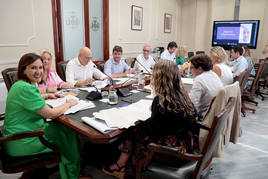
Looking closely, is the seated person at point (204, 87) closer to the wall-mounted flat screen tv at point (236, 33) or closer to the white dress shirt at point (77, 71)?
the white dress shirt at point (77, 71)

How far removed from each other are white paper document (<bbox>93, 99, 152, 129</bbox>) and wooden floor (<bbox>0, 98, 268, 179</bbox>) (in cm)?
67

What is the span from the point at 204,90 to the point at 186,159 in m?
0.81

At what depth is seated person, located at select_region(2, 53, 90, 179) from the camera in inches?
53.3

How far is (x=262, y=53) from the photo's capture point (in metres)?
5.63

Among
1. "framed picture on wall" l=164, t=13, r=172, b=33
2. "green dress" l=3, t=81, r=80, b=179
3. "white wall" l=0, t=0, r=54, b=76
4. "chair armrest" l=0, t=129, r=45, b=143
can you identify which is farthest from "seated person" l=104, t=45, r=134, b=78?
"framed picture on wall" l=164, t=13, r=172, b=33

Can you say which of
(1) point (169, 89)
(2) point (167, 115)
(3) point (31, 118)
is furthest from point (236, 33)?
(3) point (31, 118)

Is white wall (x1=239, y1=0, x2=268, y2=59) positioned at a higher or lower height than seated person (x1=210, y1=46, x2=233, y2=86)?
higher

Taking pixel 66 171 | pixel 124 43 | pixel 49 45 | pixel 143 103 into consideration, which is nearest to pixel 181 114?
pixel 143 103

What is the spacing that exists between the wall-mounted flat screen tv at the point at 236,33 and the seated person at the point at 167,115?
530cm

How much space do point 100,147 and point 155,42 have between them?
439cm

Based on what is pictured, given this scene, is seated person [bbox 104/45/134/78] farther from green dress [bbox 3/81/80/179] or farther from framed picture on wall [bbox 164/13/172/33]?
framed picture on wall [bbox 164/13/172/33]

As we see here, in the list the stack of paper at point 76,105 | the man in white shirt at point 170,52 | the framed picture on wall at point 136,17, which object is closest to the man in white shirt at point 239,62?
the man in white shirt at point 170,52

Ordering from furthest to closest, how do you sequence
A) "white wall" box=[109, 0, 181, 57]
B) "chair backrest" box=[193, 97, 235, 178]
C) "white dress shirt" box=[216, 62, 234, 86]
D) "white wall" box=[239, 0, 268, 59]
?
"white wall" box=[239, 0, 268, 59], "white wall" box=[109, 0, 181, 57], "white dress shirt" box=[216, 62, 234, 86], "chair backrest" box=[193, 97, 235, 178]

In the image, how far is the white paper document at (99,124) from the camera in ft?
4.17
